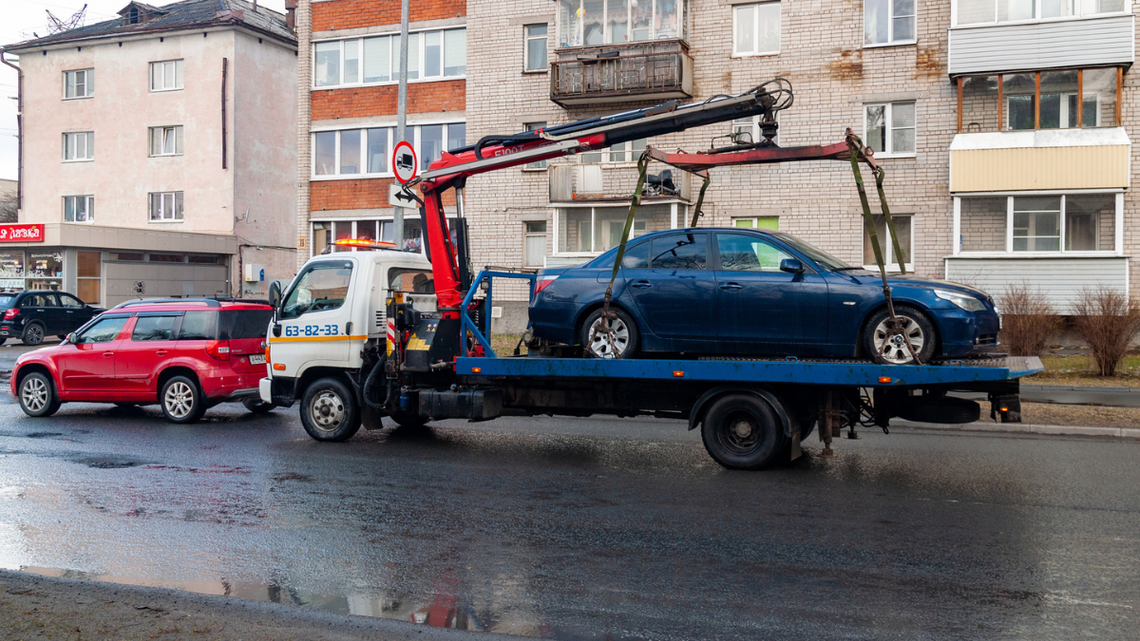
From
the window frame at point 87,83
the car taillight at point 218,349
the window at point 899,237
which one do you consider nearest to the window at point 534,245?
the window at point 899,237

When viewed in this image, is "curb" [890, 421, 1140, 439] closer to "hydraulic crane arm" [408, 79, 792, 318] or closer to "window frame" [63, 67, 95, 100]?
"hydraulic crane arm" [408, 79, 792, 318]

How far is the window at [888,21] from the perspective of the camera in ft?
80.1

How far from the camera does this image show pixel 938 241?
2417cm

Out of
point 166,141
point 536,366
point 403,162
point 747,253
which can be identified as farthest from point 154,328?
point 166,141

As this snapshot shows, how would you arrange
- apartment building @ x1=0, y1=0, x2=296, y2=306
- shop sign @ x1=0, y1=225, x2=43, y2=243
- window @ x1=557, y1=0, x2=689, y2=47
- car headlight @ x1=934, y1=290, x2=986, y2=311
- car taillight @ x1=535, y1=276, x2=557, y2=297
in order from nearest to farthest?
car headlight @ x1=934, y1=290, x2=986, y2=311 → car taillight @ x1=535, y1=276, x2=557, y2=297 → window @ x1=557, y1=0, x2=689, y2=47 → shop sign @ x1=0, y1=225, x2=43, y2=243 → apartment building @ x1=0, y1=0, x2=296, y2=306

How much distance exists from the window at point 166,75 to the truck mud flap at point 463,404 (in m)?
34.6

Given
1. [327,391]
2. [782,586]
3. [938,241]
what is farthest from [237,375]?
[938,241]

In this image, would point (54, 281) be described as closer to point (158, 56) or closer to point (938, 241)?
point (158, 56)

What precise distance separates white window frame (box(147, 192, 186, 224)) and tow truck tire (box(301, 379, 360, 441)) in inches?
1265

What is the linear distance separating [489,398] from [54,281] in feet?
104

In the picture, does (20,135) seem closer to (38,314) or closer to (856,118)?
(38,314)

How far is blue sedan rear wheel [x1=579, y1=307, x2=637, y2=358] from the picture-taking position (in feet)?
31.0

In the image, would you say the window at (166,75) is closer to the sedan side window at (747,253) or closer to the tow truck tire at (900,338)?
the sedan side window at (747,253)

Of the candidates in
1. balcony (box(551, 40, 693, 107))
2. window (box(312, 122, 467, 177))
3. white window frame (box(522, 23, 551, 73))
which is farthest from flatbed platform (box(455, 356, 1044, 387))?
window (box(312, 122, 467, 177))
